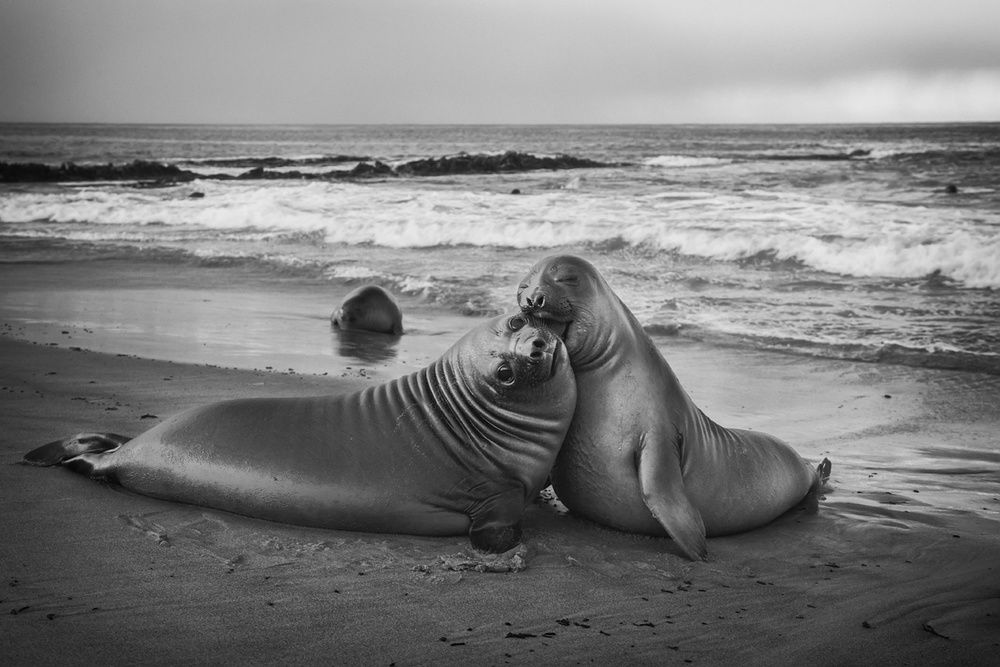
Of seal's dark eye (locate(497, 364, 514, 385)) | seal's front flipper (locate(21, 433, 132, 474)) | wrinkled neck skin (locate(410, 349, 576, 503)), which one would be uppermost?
seal's dark eye (locate(497, 364, 514, 385))

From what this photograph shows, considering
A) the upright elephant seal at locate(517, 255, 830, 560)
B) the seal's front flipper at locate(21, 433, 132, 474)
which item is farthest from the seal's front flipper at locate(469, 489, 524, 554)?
the seal's front flipper at locate(21, 433, 132, 474)

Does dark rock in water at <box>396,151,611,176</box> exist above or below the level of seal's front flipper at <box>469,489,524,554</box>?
above

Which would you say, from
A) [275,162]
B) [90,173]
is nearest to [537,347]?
[90,173]

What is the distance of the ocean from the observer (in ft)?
34.2

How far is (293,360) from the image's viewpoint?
8.34m

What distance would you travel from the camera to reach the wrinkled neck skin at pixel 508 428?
4309 millimetres

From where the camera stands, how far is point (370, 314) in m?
10.1

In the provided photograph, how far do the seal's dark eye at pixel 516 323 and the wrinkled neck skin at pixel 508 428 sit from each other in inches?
10.3

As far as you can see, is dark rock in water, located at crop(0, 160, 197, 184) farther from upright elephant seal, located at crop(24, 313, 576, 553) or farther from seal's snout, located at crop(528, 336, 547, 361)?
seal's snout, located at crop(528, 336, 547, 361)

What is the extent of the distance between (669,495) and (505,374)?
866 millimetres

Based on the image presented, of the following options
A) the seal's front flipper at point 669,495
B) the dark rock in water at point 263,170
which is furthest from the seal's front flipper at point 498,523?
the dark rock in water at point 263,170

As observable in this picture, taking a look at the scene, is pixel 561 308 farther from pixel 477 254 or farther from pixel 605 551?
pixel 477 254

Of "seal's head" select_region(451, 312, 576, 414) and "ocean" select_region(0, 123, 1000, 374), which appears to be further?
"ocean" select_region(0, 123, 1000, 374)

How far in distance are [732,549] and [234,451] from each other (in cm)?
223
